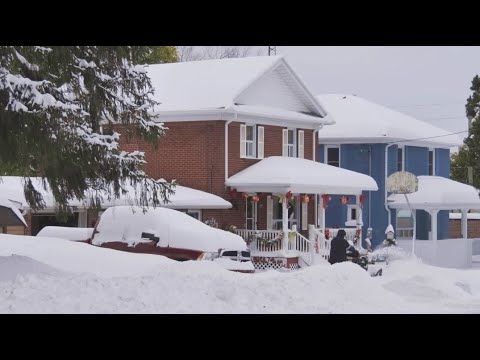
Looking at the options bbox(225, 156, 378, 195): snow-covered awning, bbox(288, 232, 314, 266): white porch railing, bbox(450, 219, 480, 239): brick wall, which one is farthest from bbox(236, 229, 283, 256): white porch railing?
bbox(450, 219, 480, 239): brick wall

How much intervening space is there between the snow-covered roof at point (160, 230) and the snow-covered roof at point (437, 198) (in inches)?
724

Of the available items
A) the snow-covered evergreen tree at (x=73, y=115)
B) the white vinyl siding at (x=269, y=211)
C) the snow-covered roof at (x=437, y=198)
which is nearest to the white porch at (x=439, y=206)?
the snow-covered roof at (x=437, y=198)

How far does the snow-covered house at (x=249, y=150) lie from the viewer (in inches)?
1265

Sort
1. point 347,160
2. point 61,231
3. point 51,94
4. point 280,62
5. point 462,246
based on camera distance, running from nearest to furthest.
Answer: point 51,94 → point 61,231 → point 280,62 → point 462,246 → point 347,160

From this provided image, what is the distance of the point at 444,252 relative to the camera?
37.8m

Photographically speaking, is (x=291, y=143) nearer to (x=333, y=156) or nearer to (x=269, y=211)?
(x=269, y=211)

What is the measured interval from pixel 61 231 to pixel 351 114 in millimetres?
20003

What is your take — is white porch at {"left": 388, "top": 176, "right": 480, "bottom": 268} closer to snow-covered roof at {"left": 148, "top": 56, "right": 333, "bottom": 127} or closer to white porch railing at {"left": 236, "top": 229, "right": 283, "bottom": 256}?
snow-covered roof at {"left": 148, "top": 56, "right": 333, "bottom": 127}

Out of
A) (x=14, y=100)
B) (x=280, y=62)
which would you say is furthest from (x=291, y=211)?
(x=14, y=100)

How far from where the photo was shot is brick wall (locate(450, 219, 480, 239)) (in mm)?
48438

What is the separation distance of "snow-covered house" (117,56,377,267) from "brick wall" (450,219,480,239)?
14050 mm

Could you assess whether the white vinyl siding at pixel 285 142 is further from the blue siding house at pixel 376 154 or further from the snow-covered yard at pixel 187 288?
the snow-covered yard at pixel 187 288

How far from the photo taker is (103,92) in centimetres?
1770
